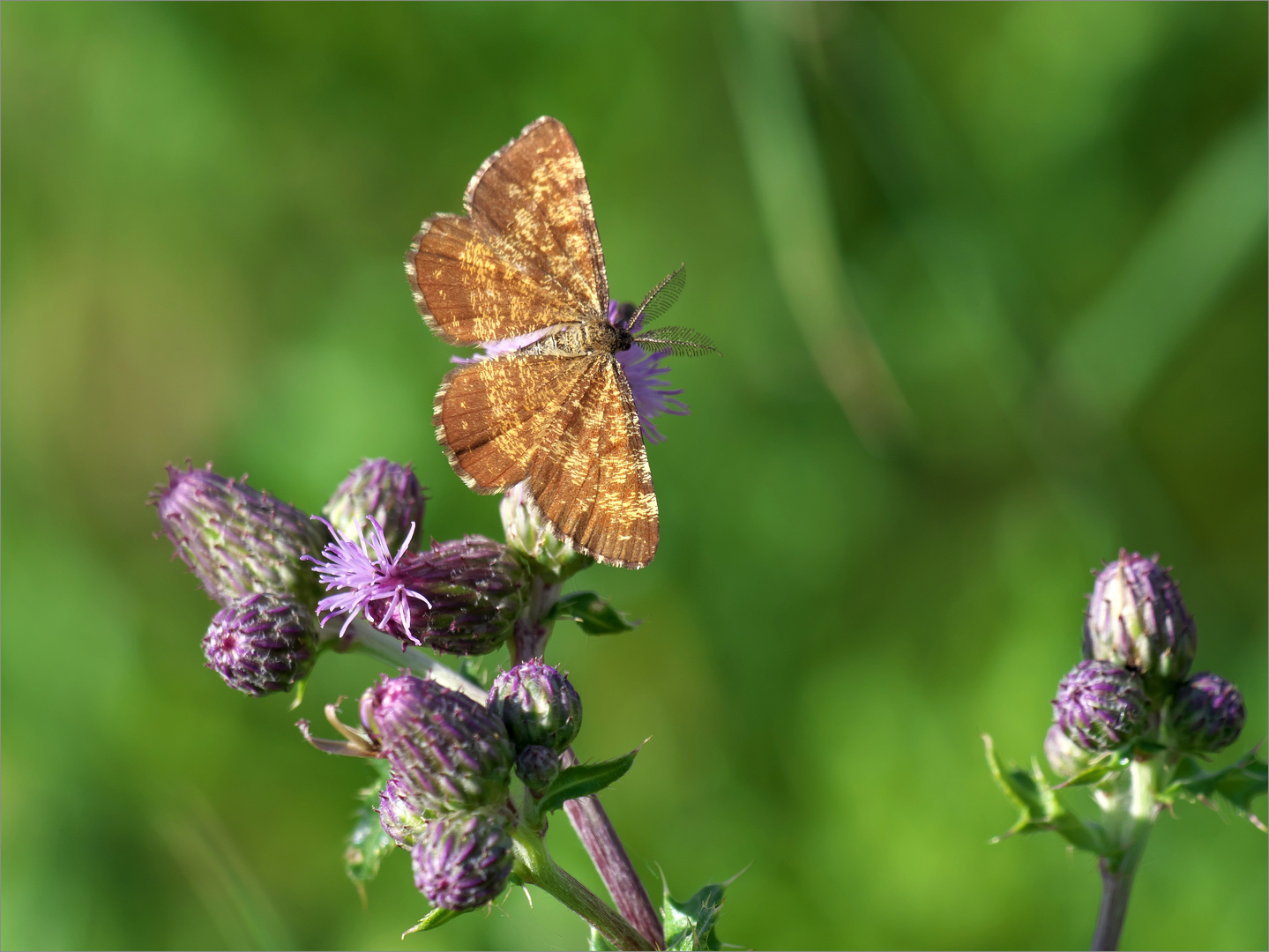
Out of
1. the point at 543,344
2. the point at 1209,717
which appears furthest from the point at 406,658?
the point at 1209,717

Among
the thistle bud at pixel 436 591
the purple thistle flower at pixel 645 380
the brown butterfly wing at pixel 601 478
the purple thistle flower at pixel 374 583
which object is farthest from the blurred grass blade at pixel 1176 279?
the purple thistle flower at pixel 374 583

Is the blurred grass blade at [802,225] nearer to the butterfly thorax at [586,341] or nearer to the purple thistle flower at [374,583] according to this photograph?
the butterfly thorax at [586,341]

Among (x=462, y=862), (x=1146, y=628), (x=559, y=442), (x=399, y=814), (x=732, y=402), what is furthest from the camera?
(x=732, y=402)

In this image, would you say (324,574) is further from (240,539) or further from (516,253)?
(516,253)

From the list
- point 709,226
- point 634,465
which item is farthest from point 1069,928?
point 709,226

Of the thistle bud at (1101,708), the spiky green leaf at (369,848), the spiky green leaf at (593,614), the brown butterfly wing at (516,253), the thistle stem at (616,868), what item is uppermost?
the brown butterfly wing at (516,253)

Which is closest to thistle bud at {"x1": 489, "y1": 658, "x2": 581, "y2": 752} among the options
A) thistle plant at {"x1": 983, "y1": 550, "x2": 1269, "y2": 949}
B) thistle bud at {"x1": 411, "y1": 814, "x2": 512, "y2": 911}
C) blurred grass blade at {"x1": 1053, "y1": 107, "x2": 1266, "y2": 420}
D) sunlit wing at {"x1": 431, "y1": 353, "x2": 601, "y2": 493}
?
thistle bud at {"x1": 411, "y1": 814, "x2": 512, "y2": 911}
